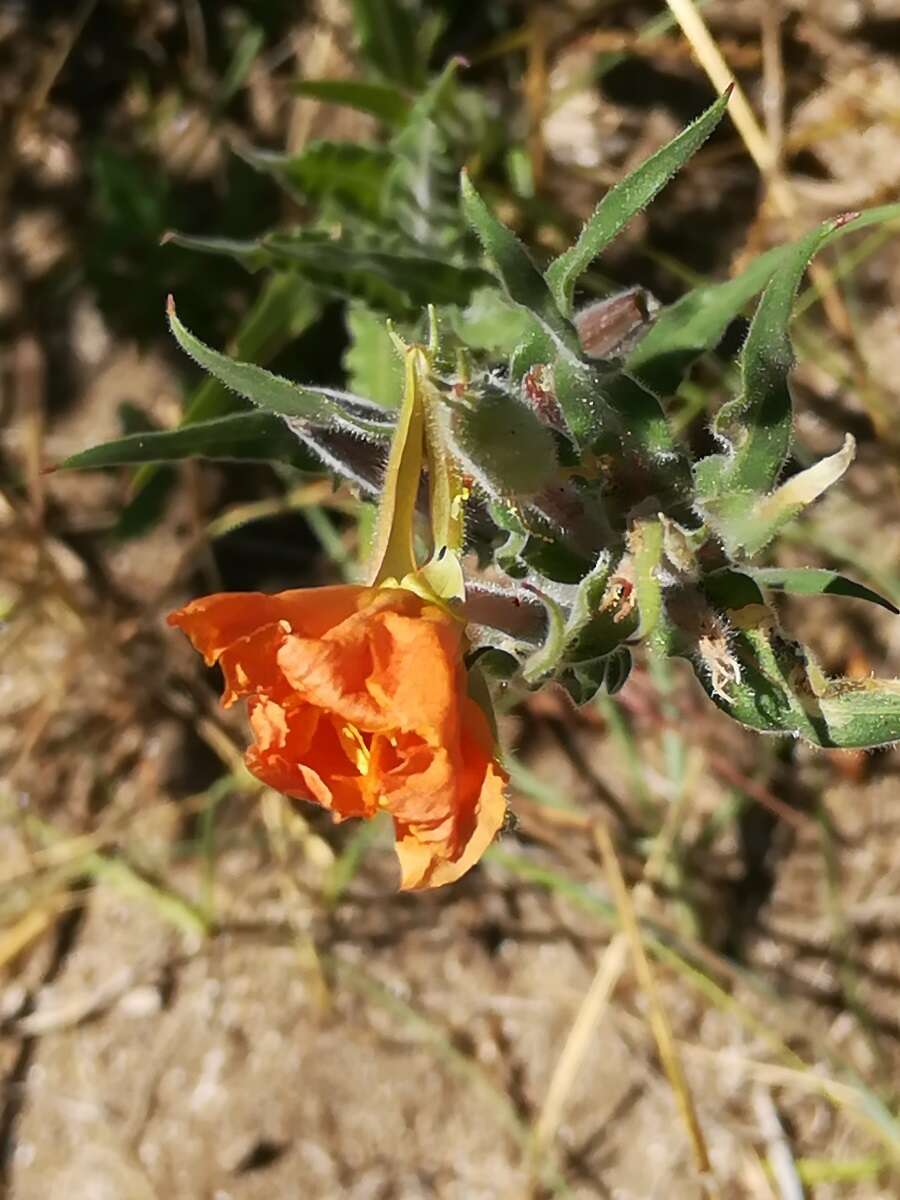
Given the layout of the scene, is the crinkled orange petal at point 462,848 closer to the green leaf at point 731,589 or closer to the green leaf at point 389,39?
the green leaf at point 731,589

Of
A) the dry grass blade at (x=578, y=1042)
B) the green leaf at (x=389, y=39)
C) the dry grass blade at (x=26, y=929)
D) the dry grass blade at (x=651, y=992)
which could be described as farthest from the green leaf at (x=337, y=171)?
the dry grass blade at (x=26, y=929)

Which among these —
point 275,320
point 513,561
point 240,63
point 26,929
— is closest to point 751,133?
point 275,320

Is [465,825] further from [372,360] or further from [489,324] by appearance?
[372,360]

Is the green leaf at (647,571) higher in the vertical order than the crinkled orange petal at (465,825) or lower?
higher

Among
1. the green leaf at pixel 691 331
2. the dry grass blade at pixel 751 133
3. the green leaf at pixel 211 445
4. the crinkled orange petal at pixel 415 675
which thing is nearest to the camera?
the crinkled orange petal at pixel 415 675

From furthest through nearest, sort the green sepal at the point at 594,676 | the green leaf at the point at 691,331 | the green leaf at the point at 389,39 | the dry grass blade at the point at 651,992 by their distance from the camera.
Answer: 1. the dry grass blade at the point at 651,992
2. the green leaf at the point at 389,39
3. the green leaf at the point at 691,331
4. the green sepal at the point at 594,676

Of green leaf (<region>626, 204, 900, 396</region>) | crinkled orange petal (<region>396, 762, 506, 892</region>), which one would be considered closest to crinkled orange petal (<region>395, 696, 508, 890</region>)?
crinkled orange petal (<region>396, 762, 506, 892</region>)

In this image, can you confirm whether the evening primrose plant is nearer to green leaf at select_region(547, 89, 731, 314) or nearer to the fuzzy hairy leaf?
green leaf at select_region(547, 89, 731, 314)

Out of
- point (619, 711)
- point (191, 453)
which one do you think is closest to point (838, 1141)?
point (619, 711)

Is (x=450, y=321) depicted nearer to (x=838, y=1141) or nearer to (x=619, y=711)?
(x=619, y=711)
